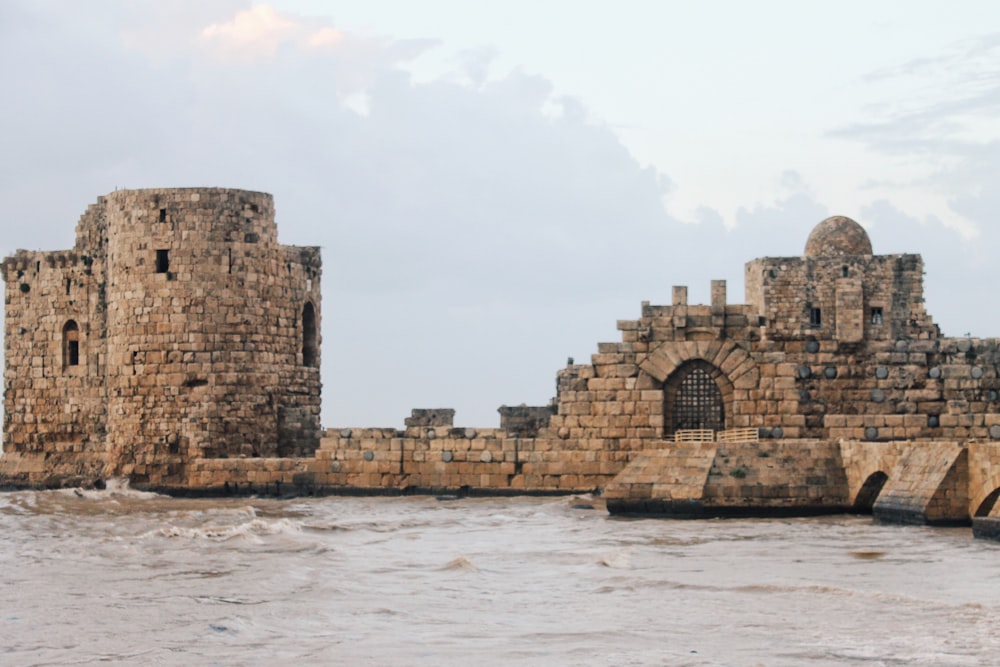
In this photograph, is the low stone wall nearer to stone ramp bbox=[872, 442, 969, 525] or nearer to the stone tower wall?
the stone tower wall

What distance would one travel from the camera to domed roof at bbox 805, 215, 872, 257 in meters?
43.1

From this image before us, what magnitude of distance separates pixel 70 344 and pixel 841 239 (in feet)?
68.9

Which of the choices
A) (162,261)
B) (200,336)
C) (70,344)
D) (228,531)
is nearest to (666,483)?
(228,531)

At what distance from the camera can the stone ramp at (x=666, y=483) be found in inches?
877

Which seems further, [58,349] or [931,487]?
[58,349]

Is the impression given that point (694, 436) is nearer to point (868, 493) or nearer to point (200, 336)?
point (868, 493)

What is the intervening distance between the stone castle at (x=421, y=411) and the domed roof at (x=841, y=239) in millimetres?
14366

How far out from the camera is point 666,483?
73.7 feet

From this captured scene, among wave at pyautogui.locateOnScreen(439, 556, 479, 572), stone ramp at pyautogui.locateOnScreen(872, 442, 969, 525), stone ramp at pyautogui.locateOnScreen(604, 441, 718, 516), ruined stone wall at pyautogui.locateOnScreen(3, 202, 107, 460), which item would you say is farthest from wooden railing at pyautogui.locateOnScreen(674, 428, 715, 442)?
ruined stone wall at pyautogui.locateOnScreen(3, 202, 107, 460)

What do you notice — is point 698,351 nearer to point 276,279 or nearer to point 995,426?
point 995,426

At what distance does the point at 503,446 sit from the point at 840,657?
1327 centimetres

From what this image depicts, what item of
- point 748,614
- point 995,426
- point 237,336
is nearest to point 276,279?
point 237,336

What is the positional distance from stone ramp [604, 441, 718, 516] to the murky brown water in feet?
1.22

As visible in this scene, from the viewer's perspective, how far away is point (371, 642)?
13586 millimetres
